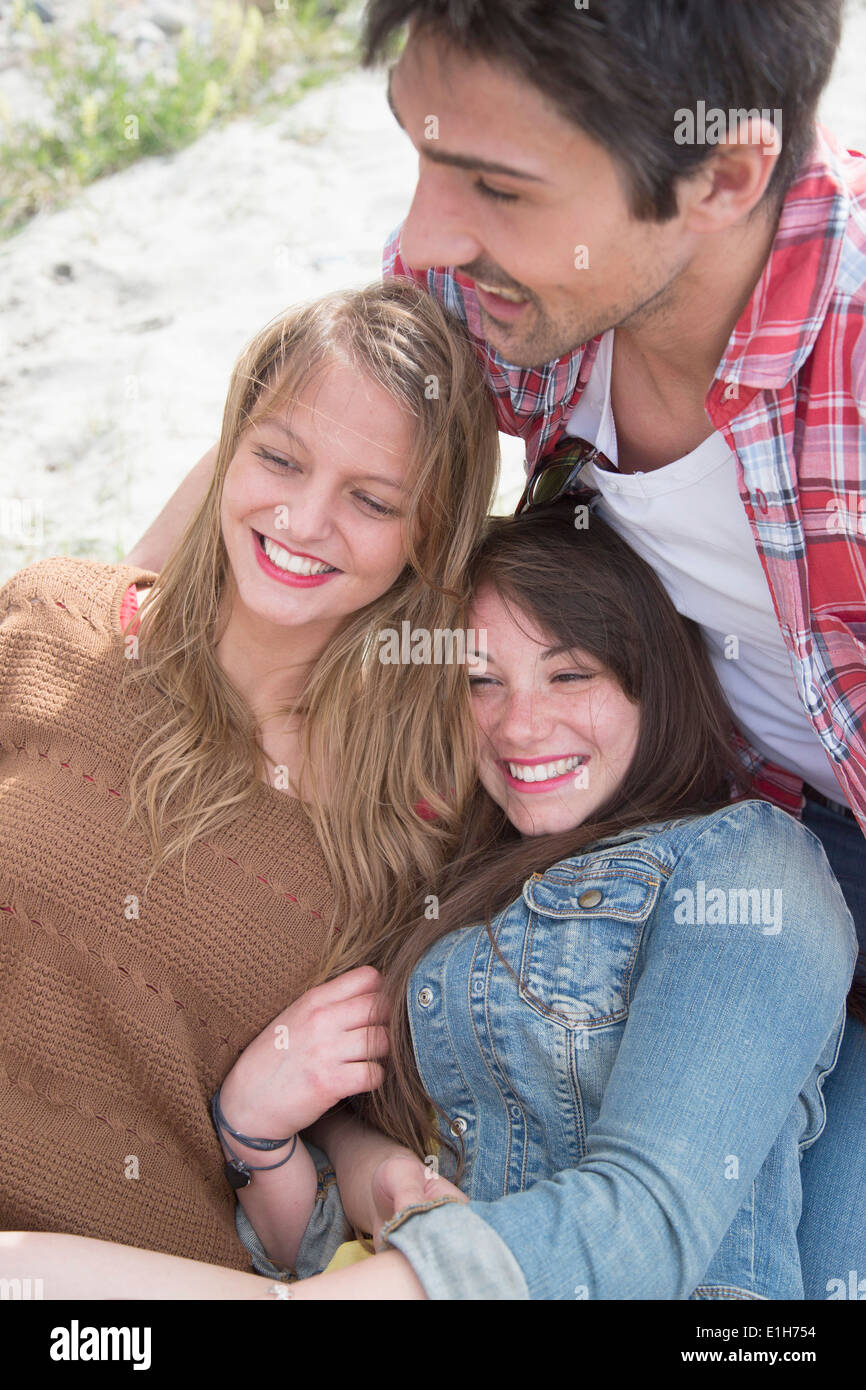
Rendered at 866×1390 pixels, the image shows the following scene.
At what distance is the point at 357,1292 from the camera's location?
159 centimetres

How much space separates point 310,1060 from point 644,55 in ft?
5.16

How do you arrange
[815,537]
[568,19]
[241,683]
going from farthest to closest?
[241,683], [815,537], [568,19]

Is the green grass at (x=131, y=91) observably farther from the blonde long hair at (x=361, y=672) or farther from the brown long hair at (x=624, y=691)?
the brown long hair at (x=624, y=691)

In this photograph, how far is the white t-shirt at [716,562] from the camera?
6.91 feet

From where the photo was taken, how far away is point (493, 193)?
68.6 inches

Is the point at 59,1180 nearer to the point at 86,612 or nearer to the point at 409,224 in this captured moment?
the point at 86,612

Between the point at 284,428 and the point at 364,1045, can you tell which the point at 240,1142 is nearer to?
the point at 364,1045

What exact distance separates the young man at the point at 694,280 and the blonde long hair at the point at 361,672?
0.56 feet

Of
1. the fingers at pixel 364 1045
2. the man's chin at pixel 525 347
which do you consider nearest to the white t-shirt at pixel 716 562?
the man's chin at pixel 525 347

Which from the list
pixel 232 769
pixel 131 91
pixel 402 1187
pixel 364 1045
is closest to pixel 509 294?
pixel 232 769

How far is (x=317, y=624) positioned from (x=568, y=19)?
1123mm

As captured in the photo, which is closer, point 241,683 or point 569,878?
point 569,878
